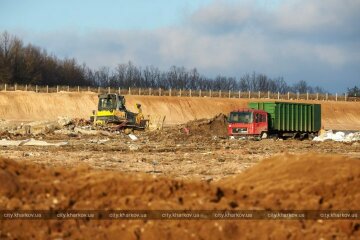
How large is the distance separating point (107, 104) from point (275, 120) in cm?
1046

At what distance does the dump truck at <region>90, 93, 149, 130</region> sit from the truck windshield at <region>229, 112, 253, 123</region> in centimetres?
747

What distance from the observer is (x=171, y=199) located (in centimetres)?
921

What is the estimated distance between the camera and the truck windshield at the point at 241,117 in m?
38.3

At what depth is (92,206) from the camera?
29.4 feet

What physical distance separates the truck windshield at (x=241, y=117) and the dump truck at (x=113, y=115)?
7469 mm

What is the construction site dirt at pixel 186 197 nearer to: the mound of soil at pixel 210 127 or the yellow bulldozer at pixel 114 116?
the yellow bulldozer at pixel 114 116

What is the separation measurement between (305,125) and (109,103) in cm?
1256

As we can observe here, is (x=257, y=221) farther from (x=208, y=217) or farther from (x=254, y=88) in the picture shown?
(x=254, y=88)

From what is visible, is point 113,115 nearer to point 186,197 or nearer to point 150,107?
point 186,197

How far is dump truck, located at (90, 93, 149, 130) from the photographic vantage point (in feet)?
139

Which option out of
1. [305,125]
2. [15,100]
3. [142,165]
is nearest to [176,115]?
[15,100]

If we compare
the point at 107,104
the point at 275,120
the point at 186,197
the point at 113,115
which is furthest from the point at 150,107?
the point at 186,197

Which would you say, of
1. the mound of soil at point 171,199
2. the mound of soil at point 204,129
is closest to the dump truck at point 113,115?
the mound of soil at point 204,129

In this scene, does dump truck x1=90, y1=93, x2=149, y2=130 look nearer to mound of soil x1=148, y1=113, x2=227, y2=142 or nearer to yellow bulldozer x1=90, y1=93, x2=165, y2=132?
yellow bulldozer x1=90, y1=93, x2=165, y2=132
